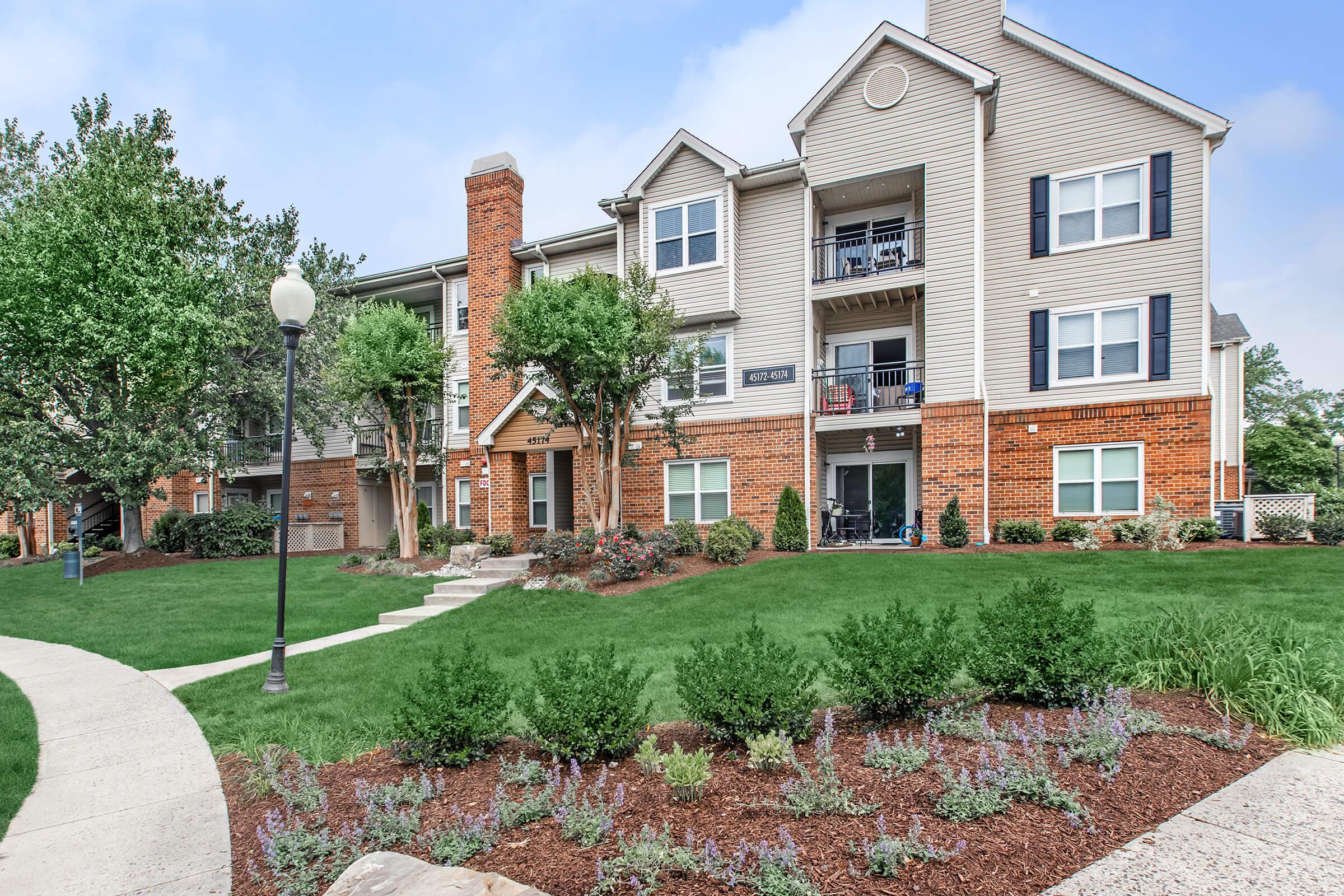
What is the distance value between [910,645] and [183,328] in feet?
59.0

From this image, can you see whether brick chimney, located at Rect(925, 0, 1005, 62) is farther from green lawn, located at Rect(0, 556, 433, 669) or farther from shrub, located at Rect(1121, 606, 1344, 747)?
green lawn, located at Rect(0, 556, 433, 669)

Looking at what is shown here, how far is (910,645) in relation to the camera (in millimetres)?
4172

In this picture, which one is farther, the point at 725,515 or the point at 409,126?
the point at 725,515

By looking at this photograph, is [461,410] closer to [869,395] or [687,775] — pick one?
[869,395]

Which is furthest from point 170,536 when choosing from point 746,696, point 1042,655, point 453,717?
point 1042,655

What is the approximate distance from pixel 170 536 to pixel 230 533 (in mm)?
3023

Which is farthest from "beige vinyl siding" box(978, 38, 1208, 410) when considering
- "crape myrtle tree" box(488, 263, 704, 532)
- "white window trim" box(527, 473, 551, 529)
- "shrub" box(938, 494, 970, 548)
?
"white window trim" box(527, 473, 551, 529)

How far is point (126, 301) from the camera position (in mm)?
15336

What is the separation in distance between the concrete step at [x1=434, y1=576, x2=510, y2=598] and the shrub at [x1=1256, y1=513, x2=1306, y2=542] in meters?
14.4

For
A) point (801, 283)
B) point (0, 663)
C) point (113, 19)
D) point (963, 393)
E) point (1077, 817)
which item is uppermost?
point (113, 19)

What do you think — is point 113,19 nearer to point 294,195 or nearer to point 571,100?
point 571,100

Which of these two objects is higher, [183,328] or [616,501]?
[183,328]

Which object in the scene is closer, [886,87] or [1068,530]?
[1068,530]

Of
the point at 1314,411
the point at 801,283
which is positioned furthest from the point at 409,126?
the point at 1314,411
